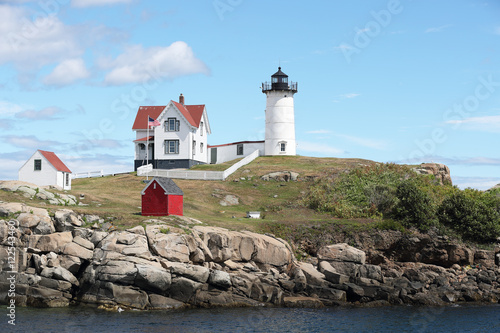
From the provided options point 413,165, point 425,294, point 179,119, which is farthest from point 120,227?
point 413,165

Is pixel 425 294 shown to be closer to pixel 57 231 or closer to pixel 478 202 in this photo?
pixel 478 202

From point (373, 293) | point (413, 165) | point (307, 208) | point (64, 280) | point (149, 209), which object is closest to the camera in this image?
point (64, 280)

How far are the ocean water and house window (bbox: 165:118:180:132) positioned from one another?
38.5 metres

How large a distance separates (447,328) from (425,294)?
655 cm

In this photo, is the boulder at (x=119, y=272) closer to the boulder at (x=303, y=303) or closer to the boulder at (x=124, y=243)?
the boulder at (x=124, y=243)

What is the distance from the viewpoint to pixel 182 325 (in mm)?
25875

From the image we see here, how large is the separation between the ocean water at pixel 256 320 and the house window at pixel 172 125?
126 feet

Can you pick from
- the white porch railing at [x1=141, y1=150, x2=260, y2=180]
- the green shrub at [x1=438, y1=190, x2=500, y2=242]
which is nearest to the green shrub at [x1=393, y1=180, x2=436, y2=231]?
the green shrub at [x1=438, y1=190, x2=500, y2=242]

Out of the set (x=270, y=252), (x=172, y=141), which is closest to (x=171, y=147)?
(x=172, y=141)

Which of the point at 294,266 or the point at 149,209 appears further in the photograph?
the point at 149,209

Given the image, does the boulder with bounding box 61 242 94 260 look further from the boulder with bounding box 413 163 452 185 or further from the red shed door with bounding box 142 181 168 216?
the boulder with bounding box 413 163 452 185

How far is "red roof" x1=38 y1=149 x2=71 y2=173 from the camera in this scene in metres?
49.6

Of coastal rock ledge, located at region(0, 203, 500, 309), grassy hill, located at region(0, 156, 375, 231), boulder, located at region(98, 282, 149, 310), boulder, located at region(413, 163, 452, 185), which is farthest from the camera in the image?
boulder, located at region(413, 163, 452, 185)

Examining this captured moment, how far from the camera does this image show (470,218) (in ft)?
137
